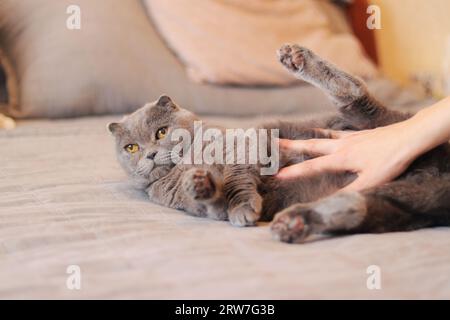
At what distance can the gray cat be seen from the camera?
3.08ft

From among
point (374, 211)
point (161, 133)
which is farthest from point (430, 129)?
point (161, 133)

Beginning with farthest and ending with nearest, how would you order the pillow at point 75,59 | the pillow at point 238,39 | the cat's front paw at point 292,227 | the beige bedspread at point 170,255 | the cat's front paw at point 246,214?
the pillow at point 238,39 < the pillow at point 75,59 < the cat's front paw at point 246,214 < the cat's front paw at point 292,227 < the beige bedspread at point 170,255

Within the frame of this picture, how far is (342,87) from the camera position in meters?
1.30

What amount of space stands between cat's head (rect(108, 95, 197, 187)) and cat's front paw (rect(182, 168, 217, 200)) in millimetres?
202

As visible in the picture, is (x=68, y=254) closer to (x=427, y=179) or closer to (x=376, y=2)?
(x=427, y=179)

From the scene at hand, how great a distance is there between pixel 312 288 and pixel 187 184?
0.36 metres

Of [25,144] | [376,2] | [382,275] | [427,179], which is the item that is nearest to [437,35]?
[376,2]

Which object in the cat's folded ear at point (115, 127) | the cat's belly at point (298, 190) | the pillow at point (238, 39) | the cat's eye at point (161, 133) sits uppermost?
the pillow at point (238, 39)

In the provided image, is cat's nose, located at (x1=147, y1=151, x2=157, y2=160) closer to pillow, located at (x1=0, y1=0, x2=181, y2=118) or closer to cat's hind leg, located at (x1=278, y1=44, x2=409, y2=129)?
cat's hind leg, located at (x1=278, y1=44, x2=409, y2=129)

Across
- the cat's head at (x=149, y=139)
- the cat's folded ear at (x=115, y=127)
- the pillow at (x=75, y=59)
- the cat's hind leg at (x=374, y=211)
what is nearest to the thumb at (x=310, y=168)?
the cat's hind leg at (x=374, y=211)

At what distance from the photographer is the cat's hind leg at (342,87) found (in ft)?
4.24

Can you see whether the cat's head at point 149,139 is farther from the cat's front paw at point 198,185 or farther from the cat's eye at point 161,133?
the cat's front paw at point 198,185

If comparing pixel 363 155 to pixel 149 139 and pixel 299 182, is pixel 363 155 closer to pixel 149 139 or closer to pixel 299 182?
pixel 299 182
